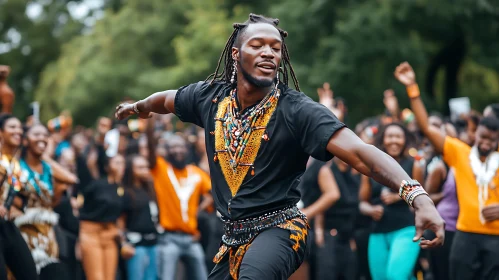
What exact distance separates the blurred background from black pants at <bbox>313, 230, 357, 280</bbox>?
12776mm

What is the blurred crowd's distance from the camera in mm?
8914

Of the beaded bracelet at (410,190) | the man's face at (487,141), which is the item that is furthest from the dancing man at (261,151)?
the man's face at (487,141)

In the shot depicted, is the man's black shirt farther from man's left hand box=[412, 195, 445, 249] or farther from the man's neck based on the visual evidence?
man's left hand box=[412, 195, 445, 249]

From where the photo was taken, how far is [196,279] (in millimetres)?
11594

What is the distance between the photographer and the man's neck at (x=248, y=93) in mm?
5832

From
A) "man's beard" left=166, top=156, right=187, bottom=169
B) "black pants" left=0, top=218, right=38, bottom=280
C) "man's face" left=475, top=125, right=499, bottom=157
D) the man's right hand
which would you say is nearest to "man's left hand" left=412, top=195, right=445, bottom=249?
the man's right hand

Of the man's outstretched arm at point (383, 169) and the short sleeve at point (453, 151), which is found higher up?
the man's outstretched arm at point (383, 169)

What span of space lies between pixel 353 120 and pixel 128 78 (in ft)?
41.3

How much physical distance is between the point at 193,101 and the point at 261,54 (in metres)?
0.79

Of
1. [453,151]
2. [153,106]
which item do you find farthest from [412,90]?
[153,106]

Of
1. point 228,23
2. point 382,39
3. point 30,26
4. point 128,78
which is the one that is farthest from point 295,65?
point 30,26

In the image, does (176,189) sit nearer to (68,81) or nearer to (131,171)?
(131,171)

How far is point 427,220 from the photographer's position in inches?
186

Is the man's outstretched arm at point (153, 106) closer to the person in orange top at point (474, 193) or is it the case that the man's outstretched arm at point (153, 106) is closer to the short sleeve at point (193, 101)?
the short sleeve at point (193, 101)
